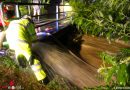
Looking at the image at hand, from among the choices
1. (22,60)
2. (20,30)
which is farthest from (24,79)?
(20,30)

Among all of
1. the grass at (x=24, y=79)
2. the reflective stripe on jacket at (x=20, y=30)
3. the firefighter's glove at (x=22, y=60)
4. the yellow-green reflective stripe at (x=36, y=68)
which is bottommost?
the grass at (x=24, y=79)

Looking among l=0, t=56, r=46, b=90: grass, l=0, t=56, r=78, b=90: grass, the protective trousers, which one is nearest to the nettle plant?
the protective trousers

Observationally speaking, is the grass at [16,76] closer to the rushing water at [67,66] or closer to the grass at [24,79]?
the grass at [24,79]

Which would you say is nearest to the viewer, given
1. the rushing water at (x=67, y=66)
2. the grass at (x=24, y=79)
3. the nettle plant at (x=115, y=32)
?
the nettle plant at (x=115, y=32)

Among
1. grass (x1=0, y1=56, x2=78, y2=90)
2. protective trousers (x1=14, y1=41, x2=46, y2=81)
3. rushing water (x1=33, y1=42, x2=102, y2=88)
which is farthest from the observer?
rushing water (x1=33, y1=42, x2=102, y2=88)

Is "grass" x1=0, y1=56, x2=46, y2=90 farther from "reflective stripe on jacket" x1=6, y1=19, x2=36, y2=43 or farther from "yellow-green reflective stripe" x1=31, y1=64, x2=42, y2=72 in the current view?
"reflective stripe on jacket" x1=6, y1=19, x2=36, y2=43

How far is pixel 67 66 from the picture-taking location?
15.9ft

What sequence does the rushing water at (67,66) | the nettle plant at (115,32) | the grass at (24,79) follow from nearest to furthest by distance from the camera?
the nettle plant at (115,32), the grass at (24,79), the rushing water at (67,66)

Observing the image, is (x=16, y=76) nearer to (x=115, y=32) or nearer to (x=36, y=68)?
(x=36, y=68)

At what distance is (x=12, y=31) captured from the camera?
4215 mm

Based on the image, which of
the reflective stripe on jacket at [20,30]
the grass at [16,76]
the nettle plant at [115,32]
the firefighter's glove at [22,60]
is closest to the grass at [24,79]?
the grass at [16,76]

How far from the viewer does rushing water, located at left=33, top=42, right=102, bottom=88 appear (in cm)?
444

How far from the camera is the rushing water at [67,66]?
4438 mm

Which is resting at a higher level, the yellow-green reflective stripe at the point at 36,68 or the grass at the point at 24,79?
the yellow-green reflective stripe at the point at 36,68
